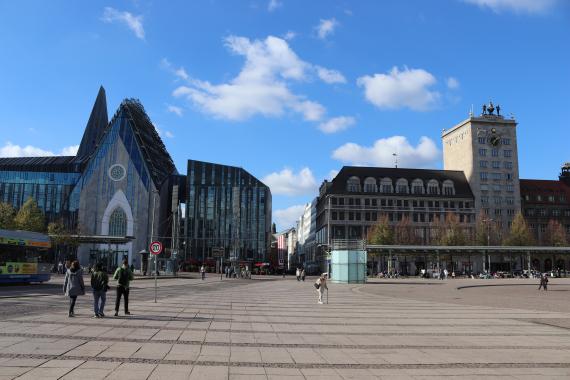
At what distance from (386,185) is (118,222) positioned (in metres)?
63.3

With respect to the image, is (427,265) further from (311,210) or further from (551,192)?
(311,210)

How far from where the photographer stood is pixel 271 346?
38.3ft

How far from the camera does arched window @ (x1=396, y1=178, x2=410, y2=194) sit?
11981 cm

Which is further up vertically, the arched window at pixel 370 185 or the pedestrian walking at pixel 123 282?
the arched window at pixel 370 185

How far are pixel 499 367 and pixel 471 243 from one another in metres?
100

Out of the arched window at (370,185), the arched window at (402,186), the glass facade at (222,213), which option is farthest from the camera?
the glass facade at (222,213)

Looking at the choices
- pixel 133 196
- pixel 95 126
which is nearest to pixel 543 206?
pixel 133 196

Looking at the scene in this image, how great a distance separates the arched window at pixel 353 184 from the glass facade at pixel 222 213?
24162mm

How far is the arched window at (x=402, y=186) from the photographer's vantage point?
393 feet

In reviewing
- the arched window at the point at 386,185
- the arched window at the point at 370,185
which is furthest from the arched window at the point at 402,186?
the arched window at the point at 370,185

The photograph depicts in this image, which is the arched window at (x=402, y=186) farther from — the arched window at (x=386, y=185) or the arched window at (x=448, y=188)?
the arched window at (x=448, y=188)

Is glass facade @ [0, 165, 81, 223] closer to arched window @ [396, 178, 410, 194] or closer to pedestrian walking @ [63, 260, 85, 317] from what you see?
arched window @ [396, 178, 410, 194]

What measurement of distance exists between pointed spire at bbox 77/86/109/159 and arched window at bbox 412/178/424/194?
94104 mm

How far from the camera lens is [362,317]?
19188mm
